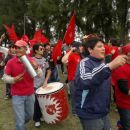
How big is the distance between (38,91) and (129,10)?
23.3 m

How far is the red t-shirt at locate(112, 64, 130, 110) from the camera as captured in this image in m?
4.64

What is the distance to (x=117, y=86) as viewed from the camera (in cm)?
478

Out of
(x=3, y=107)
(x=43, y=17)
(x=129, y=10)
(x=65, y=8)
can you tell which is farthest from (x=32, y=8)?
(x=3, y=107)

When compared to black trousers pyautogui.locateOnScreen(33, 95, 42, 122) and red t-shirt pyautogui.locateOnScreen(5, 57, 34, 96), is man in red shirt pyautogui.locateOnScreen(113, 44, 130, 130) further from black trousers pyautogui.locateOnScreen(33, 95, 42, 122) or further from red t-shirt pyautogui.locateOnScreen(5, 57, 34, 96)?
black trousers pyautogui.locateOnScreen(33, 95, 42, 122)

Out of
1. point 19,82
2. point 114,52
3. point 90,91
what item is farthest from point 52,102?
point 90,91

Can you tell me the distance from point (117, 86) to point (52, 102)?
6.55 ft

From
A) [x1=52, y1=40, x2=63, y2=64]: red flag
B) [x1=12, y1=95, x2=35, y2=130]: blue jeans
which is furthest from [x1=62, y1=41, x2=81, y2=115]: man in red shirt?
[x1=12, y1=95, x2=35, y2=130]: blue jeans

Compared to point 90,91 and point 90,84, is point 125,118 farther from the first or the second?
point 90,84

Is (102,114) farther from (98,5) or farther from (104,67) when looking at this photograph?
(98,5)

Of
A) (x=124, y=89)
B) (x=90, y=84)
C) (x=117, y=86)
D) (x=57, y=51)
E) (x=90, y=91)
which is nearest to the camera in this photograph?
(x=90, y=84)

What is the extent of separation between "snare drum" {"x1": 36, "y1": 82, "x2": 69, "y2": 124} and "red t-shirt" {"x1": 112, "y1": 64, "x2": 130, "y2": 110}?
1.82 meters

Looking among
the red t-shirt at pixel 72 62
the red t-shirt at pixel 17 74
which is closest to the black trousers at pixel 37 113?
the red t-shirt at pixel 72 62

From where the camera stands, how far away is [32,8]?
38.3 meters


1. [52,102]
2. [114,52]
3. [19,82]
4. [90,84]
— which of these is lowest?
[52,102]
